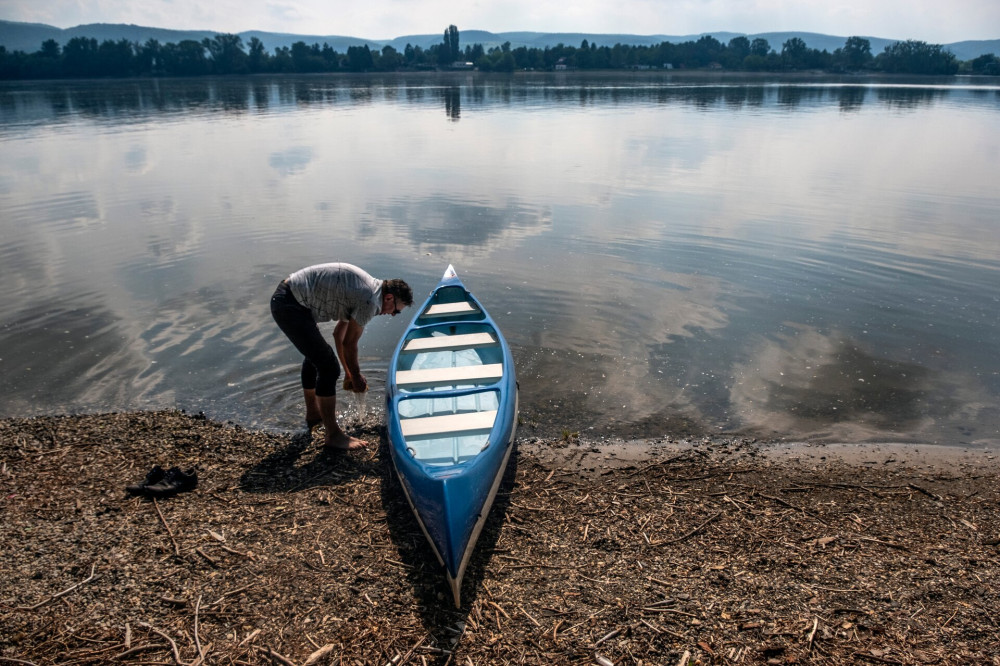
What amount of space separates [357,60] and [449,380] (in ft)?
655

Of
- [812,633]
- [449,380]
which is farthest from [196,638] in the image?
[812,633]

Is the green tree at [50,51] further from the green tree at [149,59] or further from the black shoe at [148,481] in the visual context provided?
the black shoe at [148,481]

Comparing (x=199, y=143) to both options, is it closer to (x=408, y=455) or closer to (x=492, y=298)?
(x=492, y=298)

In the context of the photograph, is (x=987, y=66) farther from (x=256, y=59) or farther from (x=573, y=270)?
(x=573, y=270)

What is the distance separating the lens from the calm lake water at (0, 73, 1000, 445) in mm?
10367

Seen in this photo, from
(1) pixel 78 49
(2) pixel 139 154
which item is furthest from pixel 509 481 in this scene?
(1) pixel 78 49

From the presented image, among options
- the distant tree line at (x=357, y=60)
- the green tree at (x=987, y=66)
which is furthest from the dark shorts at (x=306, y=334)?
the green tree at (x=987, y=66)

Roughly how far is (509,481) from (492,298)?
284 inches

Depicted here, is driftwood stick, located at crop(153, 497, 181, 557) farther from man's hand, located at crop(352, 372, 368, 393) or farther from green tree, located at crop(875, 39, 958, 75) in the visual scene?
green tree, located at crop(875, 39, 958, 75)

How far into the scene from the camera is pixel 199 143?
38.4 m

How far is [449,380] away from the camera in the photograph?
869cm

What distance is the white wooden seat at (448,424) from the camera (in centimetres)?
735

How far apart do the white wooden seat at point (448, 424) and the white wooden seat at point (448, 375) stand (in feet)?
3.51

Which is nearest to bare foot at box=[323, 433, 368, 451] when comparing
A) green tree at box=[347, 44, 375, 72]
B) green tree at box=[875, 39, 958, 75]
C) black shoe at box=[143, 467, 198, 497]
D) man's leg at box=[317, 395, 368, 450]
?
man's leg at box=[317, 395, 368, 450]
